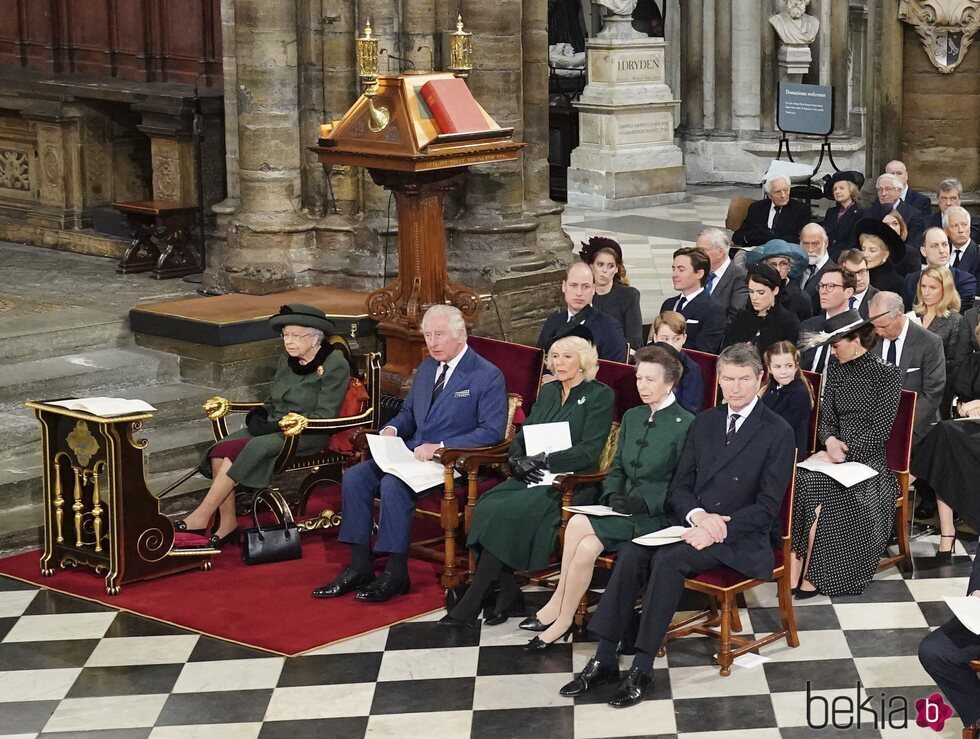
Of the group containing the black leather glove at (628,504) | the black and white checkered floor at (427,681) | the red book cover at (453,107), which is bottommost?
the black and white checkered floor at (427,681)

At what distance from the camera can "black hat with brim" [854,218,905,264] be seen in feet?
33.6

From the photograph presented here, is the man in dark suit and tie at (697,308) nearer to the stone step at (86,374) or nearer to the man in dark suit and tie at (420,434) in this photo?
the man in dark suit and tie at (420,434)

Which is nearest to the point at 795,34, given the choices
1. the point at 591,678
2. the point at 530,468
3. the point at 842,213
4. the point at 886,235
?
→ the point at 842,213

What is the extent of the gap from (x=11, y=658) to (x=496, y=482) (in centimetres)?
230

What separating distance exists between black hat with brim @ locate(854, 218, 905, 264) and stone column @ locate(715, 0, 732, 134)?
9857 mm

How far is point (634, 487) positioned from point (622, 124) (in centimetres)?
1177

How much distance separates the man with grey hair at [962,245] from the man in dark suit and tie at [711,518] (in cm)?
418

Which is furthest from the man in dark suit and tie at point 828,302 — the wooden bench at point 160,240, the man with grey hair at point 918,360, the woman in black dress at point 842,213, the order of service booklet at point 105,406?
the wooden bench at point 160,240

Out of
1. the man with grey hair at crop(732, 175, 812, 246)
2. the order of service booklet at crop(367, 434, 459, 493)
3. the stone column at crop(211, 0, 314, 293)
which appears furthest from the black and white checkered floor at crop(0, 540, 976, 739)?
the man with grey hair at crop(732, 175, 812, 246)

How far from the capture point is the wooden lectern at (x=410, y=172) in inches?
352

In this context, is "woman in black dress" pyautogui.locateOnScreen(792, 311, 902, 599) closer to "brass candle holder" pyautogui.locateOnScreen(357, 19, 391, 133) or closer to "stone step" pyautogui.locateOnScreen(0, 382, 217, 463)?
"brass candle holder" pyautogui.locateOnScreen(357, 19, 391, 133)

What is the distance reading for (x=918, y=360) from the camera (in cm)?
840

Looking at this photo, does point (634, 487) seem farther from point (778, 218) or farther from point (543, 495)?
point (778, 218)

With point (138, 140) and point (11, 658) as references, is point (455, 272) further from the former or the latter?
point (11, 658)
